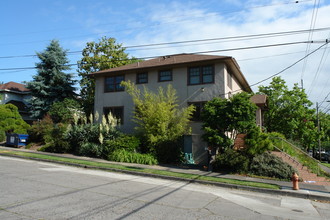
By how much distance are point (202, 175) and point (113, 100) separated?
11.7 meters

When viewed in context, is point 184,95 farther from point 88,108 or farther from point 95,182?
point 88,108

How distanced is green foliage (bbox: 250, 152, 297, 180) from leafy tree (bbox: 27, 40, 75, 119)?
893 inches

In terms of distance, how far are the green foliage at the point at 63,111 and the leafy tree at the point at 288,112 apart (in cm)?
2199

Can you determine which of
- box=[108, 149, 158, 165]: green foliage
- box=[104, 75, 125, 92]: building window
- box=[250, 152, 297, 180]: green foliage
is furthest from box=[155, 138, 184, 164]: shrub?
box=[104, 75, 125, 92]: building window

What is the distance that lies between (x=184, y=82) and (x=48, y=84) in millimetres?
17689

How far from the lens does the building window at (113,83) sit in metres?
21.7

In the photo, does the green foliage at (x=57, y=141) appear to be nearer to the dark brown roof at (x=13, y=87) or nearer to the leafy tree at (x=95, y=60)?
the leafy tree at (x=95, y=60)

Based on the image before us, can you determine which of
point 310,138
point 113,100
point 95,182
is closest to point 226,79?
point 113,100

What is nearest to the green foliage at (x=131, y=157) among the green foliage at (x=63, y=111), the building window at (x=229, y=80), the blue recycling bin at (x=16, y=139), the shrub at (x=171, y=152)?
the shrub at (x=171, y=152)

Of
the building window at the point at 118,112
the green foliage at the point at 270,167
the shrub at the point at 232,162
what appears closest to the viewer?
the green foliage at the point at 270,167

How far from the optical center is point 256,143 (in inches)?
521

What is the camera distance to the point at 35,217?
547 centimetres

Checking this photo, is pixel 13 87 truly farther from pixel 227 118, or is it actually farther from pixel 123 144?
pixel 227 118

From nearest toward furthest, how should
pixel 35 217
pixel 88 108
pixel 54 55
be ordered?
pixel 35 217, pixel 88 108, pixel 54 55
